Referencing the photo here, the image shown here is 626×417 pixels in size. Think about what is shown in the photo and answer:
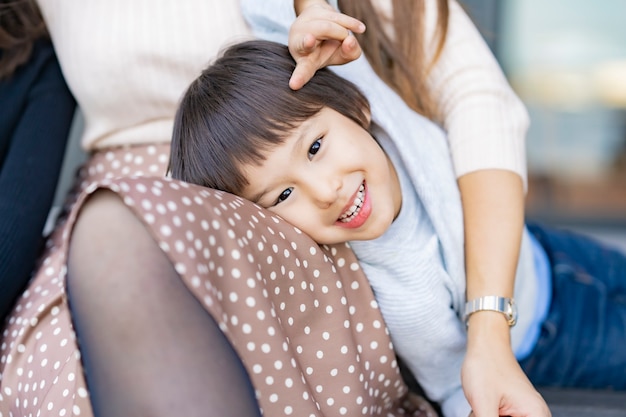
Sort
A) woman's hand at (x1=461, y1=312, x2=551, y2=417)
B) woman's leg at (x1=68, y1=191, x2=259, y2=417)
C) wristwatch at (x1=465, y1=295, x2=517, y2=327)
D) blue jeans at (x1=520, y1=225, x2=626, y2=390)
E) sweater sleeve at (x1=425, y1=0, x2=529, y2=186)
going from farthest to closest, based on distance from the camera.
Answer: blue jeans at (x1=520, y1=225, x2=626, y2=390)
sweater sleeve at (x1=425, y1=0, x2=529, y2=186)
wristwatch at (x1=465, y1=295, x2=517, y2=327)
woman's hand at (x1=461, y1=312, x2=551, y2=417)
woman's leg at (x1=68, y1=191, x2=259, y2=417)

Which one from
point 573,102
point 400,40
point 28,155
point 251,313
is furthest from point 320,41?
point 573,102

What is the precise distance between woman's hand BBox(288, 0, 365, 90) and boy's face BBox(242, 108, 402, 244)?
0.20ft

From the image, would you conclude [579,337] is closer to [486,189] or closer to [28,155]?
[486,189]

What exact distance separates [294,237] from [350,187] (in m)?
0.10

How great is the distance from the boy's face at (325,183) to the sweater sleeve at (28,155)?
39 centimetres

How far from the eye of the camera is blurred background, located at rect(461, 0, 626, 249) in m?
3.10

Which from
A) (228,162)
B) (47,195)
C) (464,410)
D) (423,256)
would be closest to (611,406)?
(464,410)

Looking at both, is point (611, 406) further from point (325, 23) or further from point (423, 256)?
point (325, 23)

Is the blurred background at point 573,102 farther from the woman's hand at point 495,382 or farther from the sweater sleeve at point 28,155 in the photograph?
the woman's hand at point 495,382

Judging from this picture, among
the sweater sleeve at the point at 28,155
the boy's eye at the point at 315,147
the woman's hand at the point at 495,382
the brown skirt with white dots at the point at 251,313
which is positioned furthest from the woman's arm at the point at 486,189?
the sweater sleeve at the point at 28,155

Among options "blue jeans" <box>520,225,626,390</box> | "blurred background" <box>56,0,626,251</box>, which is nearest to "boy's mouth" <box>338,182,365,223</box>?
"blue jeans" <box>520,225,626,390</box>

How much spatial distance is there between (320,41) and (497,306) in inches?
15.7

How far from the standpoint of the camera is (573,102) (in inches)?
142

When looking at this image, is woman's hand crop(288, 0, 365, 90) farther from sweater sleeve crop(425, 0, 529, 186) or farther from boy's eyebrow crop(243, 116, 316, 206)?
sweater sleeve crop(425, 0, 529, 186)
